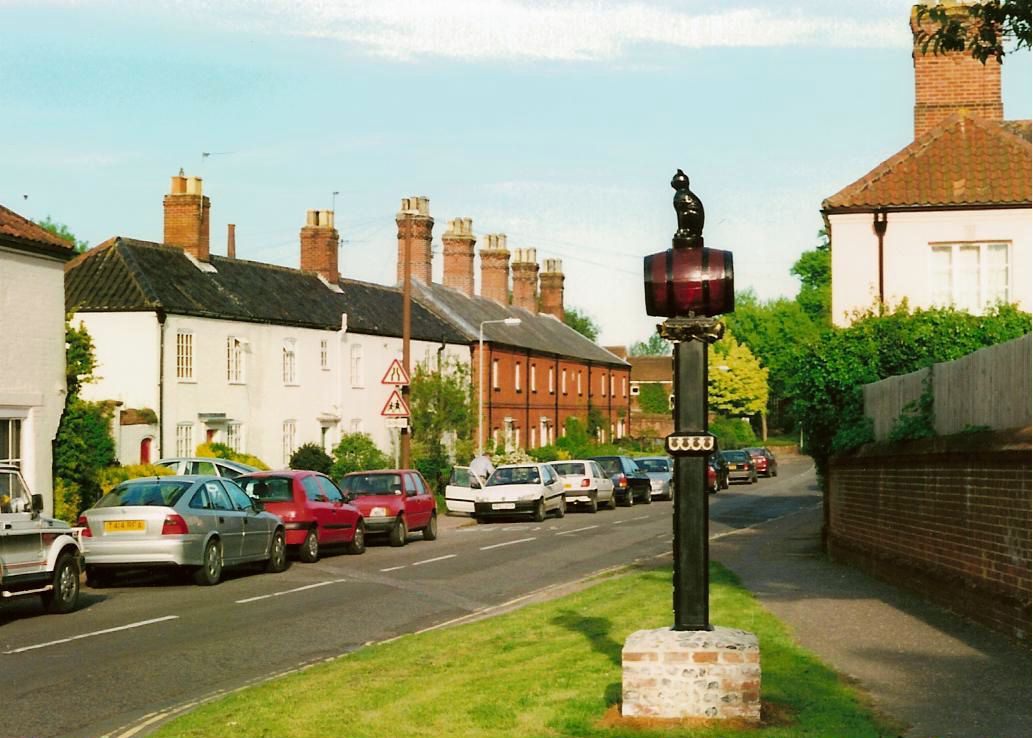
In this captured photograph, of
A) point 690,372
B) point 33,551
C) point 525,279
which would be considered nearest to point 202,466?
point 33,551

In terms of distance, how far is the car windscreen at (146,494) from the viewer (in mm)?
21438

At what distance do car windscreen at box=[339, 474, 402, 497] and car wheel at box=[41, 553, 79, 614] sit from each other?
12.8 m

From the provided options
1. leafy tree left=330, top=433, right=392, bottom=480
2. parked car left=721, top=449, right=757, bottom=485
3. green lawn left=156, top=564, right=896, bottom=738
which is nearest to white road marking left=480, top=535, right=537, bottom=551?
green lawn left=156, top=564, right=896, bottom=738

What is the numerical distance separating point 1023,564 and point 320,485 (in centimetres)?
1710

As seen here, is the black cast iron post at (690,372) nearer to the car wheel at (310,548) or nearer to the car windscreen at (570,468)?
→ the car wheel at (310,548)

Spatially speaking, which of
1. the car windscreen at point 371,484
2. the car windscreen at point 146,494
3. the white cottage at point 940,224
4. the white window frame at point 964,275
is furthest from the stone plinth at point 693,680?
the car windscreen at point 371,484

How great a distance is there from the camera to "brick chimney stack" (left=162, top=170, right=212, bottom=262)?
4884 centimetres

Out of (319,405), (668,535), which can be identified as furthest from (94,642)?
(319,405)

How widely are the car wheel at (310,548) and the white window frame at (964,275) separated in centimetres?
1287

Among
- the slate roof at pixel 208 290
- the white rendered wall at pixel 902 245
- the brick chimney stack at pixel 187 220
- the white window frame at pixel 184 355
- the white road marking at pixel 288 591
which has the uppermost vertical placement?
the brick chimney stack at pixel 187 220

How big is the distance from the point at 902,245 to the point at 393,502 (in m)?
11.7

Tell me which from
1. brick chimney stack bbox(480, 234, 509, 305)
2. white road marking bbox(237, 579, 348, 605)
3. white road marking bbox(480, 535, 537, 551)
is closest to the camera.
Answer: white road marking bbox(237, 579, 348, 605)

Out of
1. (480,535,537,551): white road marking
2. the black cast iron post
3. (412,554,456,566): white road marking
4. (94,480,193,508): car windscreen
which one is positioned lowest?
(480,535,537,551): white road marking

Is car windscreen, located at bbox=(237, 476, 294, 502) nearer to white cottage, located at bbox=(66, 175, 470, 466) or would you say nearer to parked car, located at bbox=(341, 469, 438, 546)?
parked car, located at bbox=(341, 469, 438, 546)
